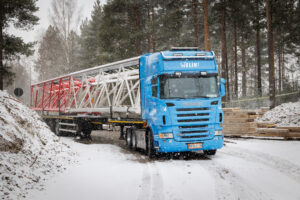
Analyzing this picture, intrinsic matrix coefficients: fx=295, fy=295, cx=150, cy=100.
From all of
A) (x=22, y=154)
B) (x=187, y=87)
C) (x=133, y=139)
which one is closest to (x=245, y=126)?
(x=133, y=139)

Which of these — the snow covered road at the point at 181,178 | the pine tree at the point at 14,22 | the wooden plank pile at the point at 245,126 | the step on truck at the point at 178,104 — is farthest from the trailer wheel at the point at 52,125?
the wooden plank pile at the point at 245,126

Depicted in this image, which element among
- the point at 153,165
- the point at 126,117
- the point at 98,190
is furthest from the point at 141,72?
the point at 98,190

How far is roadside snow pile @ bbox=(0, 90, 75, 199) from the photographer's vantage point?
6433mm

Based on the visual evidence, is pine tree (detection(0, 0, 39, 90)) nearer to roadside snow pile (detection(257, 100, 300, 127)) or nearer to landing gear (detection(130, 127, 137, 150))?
landing gear (detection(130, 127, 137, 150))

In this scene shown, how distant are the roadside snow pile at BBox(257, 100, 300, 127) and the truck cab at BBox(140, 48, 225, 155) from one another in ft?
30.8

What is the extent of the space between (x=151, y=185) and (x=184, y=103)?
3721mm

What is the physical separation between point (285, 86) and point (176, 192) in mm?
25924

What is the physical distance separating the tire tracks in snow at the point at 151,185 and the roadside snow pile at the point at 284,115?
1211 cm

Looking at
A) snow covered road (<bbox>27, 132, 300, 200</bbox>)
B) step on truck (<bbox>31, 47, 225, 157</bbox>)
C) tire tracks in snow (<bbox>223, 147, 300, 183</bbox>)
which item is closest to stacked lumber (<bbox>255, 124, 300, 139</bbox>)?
tire tracks in snow (<bbox>223, 147, 300, 183</bbox>)

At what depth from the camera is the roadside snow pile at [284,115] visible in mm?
18047

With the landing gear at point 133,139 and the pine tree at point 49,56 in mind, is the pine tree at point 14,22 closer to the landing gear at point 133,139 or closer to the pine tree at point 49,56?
the landing gear at point 133,139

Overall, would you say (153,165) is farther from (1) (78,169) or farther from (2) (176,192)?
(2) (176,192)

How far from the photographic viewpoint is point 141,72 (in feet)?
39.6

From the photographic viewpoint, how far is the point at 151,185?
7.08 m
